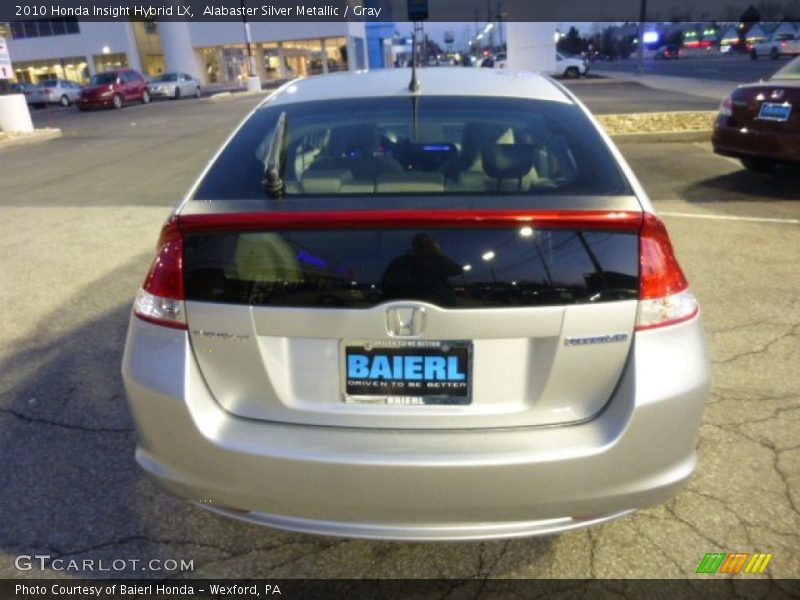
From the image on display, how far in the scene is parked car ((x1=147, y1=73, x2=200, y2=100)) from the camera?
1479 inches

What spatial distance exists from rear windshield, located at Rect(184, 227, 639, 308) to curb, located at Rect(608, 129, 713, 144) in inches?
398

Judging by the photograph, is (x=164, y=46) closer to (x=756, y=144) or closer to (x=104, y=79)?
(x=104, y=79)

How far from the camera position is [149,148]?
46.5ft

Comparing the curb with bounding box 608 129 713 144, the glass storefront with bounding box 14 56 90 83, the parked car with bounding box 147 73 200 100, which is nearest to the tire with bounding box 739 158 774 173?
the curb with bounding box 608 129 713 144

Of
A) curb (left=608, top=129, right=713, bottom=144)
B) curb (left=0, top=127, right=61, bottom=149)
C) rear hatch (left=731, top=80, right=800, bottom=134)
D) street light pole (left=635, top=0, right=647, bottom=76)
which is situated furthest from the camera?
street light pole (left=635, top=0, right=647, bottom=76)

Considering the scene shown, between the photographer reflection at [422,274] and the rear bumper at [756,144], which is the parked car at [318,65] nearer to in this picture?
the rear bumper at [756,144]

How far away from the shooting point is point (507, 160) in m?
2.40

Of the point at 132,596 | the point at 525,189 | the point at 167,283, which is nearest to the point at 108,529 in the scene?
the point at 132,596

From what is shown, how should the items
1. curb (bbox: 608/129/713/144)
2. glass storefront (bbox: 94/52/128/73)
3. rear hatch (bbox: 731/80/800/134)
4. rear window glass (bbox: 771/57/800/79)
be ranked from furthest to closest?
1. glass storefront (bbox: 94/52/128/73)
2. curb (bbox: 608/129/713/144)
3. rear window glass (bbox: 771/57/800/79)
4. rear hatch (bbox: 731/80/800/134)

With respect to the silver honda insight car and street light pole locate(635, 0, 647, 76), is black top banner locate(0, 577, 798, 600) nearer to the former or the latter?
the silver honda insight car

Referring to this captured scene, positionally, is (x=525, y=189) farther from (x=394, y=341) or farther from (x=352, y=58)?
(x=352, y=58)

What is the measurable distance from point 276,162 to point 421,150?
642 mm

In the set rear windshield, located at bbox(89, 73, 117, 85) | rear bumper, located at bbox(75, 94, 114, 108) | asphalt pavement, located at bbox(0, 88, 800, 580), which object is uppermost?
rear windshield, located at bbox(89, 73, 117, 85)

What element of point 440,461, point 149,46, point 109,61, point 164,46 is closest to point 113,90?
point 164,46
